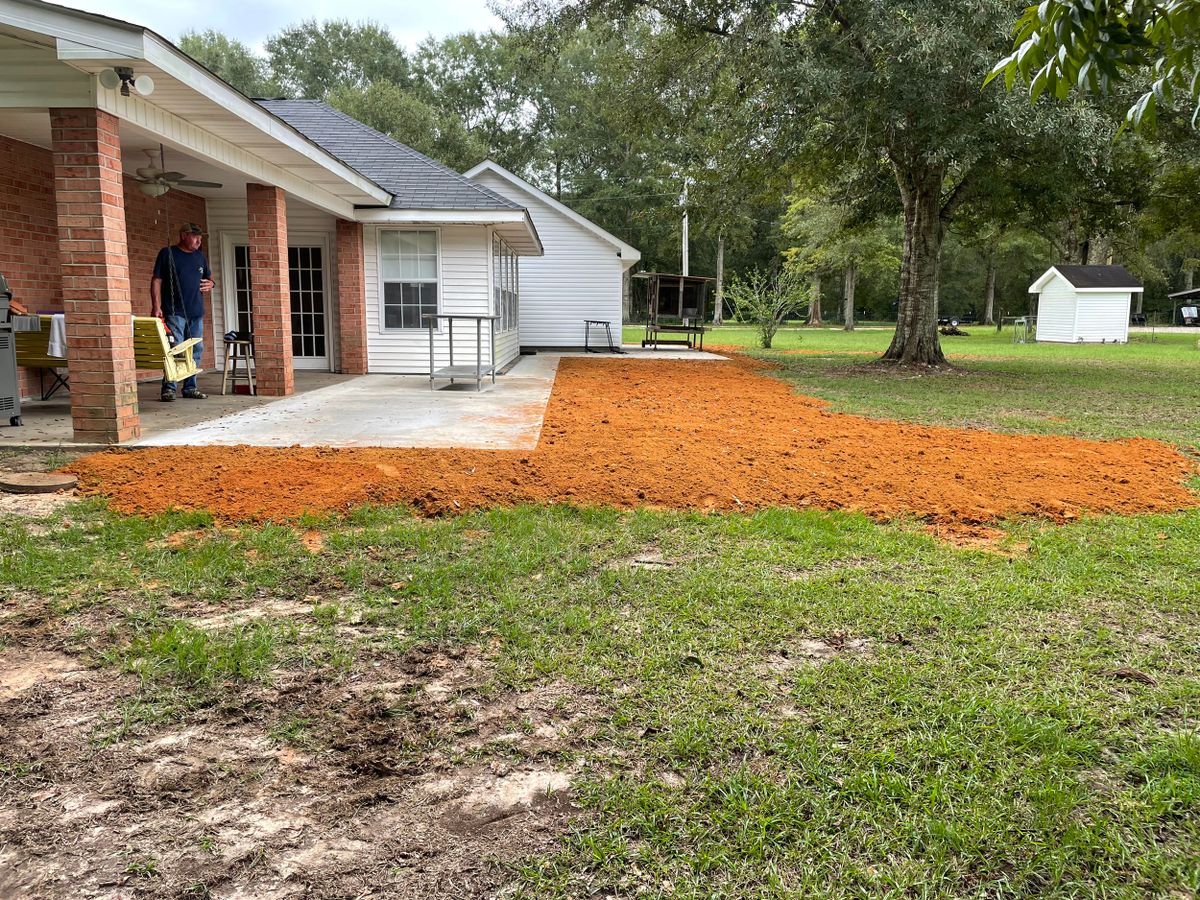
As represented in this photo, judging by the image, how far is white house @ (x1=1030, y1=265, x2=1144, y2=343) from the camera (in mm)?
28922

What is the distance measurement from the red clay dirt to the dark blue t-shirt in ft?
11.3

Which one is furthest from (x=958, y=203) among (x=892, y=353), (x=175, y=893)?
(x=175, y=893)

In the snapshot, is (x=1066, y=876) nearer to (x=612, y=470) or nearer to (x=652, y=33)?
(x=612, y=470)

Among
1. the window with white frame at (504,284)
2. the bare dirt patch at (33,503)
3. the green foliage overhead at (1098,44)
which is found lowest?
the bare dirt patch at (33,503)

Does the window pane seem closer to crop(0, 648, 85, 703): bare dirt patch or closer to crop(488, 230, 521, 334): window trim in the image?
crop(488, 230, 521, 334): window trim

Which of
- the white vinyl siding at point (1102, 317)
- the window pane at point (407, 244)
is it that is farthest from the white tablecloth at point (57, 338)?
the white vinyl siding at point (1102, 317)

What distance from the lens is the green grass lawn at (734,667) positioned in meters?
1.86

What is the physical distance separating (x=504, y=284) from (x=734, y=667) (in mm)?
13524

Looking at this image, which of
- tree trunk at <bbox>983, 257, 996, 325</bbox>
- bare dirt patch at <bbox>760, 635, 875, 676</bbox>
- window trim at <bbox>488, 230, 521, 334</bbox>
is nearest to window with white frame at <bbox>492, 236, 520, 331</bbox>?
window trim at <bbox>488, 230, 521, 334</bbox>

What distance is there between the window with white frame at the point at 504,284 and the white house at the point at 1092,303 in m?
22.2

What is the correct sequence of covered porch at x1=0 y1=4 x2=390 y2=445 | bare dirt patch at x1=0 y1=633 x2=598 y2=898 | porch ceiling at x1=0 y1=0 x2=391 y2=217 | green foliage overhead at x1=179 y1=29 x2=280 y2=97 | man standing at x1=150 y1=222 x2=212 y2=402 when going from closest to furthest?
bare dirt patch at x1=0 y1=633 x2=598 y2=898, porch ceiling at x1=0 y1=0 x2=391 y2=217, covered porch at x1=0 y1=4 x2=390 y2=445, man standing at x1=150 y1=222 x2=212 y2=402, green foliage overhead at x1=179 y1=29 x2=280 y2=97

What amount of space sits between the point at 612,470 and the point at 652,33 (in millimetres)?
13838

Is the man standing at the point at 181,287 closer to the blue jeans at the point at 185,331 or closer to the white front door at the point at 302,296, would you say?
the blue jeans at the point at 185,331

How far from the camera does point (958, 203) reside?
649 inches
